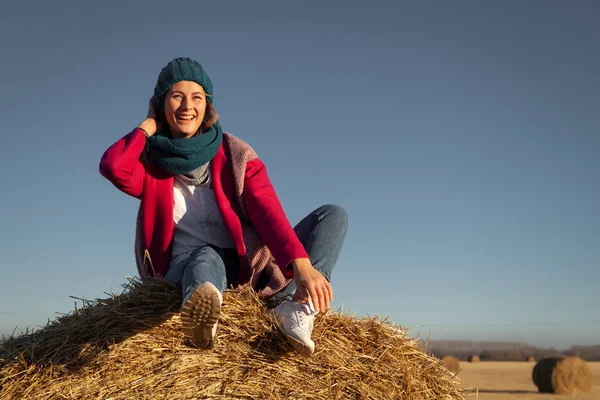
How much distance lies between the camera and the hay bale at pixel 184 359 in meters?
3.15

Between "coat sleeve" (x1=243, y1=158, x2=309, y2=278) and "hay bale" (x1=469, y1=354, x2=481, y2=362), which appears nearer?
"coat sleeve" (x1=243, y1=158, x2=309, y2=278)

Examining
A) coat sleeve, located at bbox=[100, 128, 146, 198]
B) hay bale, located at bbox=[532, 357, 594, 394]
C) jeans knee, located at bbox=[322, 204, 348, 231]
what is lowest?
hay bale, located at bbox=[532, 357, 594, 394]

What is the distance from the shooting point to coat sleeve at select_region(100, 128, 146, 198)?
3486 mm


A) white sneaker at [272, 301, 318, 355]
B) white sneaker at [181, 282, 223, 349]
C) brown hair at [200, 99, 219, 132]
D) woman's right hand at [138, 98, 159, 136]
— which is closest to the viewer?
white sneaker at [181, 282, 223, 349]

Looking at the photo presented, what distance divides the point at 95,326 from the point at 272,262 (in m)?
1.06

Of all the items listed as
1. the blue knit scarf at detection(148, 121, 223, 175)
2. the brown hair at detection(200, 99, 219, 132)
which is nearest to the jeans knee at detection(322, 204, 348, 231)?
the blue knit scarf at detection(148, 121, 223, 175)

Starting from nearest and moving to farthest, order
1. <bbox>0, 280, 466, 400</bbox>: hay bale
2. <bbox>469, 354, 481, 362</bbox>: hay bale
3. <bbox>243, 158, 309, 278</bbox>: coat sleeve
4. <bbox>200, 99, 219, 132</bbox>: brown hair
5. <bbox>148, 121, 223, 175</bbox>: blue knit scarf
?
<bbox>0, 280, 466, 400</bbox>: hay bale < <bbox>243, 158, 309, 278</bbox>: coat sleeve < <bbox>148, 121, 223, 175</bbox>: blue knit scarf < <bbox>200, 99, 219, 132</bbox>: brown hair < <bbox>469, 354, 481, 362</bbox>: hay bale

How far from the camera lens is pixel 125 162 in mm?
3488

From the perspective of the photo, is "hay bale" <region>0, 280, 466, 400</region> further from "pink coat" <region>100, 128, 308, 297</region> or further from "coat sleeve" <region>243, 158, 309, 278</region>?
"coat sleeve" <region>243, 158, 309, 278</region>

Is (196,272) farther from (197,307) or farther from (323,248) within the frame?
(323,248)

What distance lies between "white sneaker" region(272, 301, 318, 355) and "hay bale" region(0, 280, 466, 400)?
0.11 metres

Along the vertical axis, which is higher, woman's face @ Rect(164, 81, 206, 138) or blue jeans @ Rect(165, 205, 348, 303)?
A: woman's face @ Rect(164, 81, 206, 138)

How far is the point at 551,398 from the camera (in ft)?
47.8

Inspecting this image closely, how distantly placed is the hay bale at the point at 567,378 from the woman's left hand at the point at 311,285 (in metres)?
14.7
